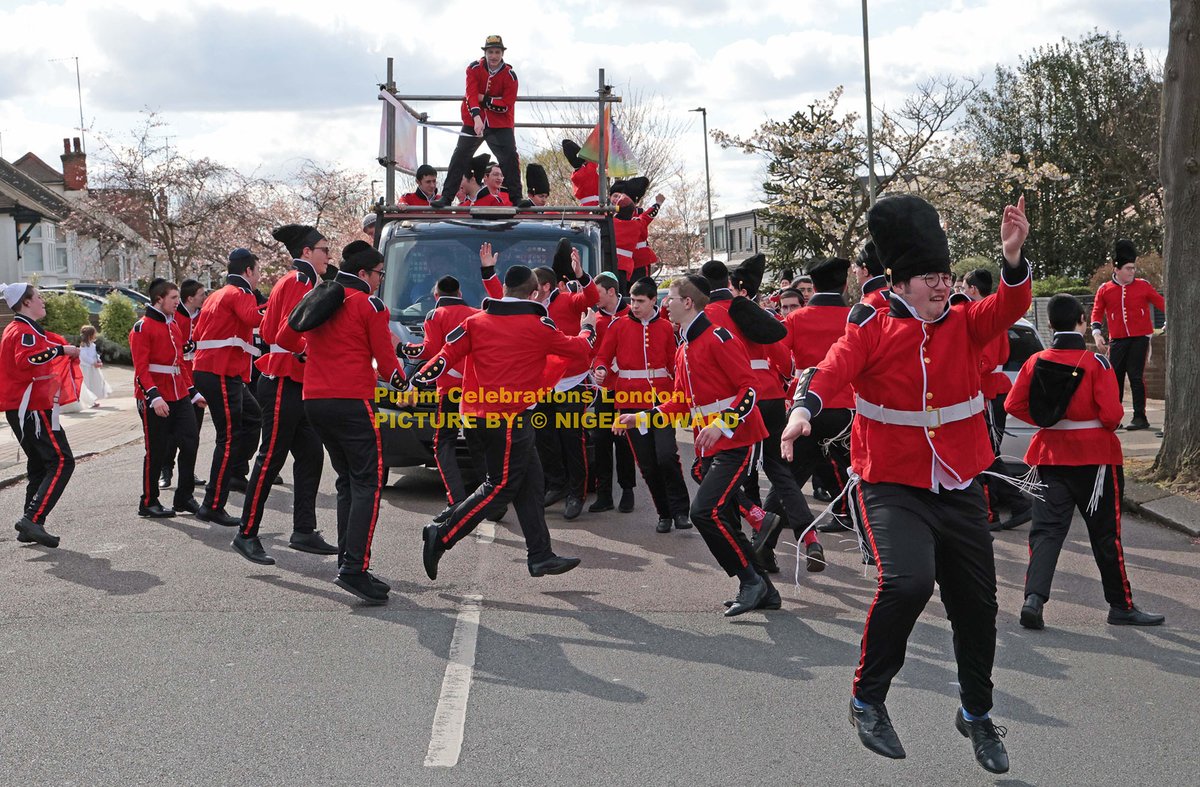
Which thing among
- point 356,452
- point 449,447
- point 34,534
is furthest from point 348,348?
point 34,534

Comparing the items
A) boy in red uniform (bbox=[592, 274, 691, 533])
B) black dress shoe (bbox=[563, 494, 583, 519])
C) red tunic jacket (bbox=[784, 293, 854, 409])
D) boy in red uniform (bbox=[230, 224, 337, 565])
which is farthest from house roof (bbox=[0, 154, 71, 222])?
red tunic jacket (bbox=[784, 293, 854, 409])

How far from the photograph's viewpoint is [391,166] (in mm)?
12672

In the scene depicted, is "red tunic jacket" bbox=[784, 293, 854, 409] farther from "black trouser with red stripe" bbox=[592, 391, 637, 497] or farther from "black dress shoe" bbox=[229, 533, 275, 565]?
"black dress shoe" bbox=[229, 533, 275, 565]

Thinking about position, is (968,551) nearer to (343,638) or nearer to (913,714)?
(913,714)

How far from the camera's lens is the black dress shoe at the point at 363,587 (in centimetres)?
726

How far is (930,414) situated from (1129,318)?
425 inches

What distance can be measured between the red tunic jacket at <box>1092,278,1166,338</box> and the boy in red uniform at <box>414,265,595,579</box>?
8.92 meters

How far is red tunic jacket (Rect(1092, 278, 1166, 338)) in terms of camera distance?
14373mm

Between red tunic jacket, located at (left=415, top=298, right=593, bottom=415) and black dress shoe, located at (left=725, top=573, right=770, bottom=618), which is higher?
red tunic jacket, located at (left=415, top=298, right=593, bottom=415)

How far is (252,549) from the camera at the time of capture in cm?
843

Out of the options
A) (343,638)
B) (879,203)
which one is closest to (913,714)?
(879,203)

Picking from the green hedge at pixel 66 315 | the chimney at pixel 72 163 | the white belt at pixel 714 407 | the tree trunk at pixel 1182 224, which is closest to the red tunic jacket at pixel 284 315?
the white belt at pixel 714 407

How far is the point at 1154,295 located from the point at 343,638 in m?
11.0

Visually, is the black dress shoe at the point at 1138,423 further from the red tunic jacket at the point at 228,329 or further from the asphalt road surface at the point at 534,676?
the red tunic jacket at the point at 228,329
